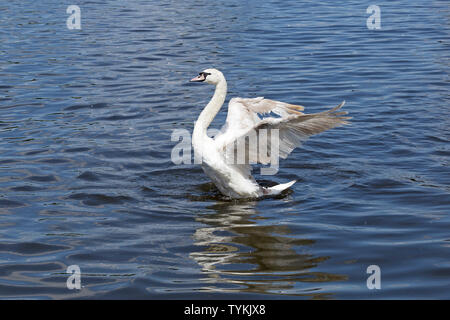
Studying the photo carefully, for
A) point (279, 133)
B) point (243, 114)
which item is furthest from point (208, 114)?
point (279, 133)

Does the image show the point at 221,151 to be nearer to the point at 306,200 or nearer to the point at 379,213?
the point at 306,200

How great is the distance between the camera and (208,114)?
27.8 feet

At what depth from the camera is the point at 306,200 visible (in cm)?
842

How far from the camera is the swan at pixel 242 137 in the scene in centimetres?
774

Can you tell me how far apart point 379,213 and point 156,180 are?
303 cm

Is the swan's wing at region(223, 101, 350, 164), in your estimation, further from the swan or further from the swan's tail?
the swan's tail

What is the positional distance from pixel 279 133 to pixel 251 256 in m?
1.74

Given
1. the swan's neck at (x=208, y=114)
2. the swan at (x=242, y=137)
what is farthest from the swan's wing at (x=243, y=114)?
the swan's neck at (x=208, y=114)

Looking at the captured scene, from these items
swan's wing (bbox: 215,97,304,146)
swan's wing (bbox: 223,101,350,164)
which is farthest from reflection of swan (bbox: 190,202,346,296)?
swan's wing (bbox: 215,97,304,146)

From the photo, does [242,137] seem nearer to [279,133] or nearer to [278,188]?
[279,133]

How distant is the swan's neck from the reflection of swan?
97cm

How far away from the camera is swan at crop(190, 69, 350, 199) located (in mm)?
7738

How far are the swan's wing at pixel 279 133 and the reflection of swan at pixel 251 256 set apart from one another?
73 centimetres
